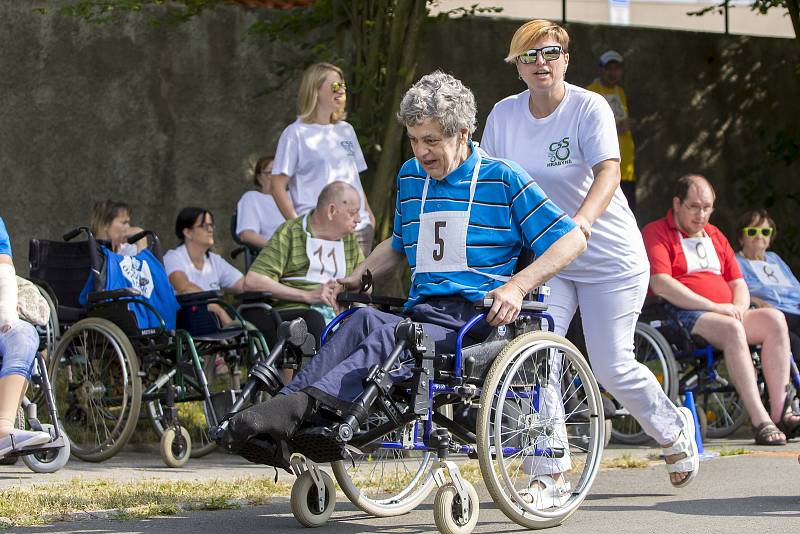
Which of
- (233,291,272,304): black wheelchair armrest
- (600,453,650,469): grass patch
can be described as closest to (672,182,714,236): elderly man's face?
(600,453,650,469): grass patch

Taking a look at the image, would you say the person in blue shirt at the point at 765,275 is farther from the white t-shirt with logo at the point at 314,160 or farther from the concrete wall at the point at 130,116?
the concrete wall at the point at 130,116

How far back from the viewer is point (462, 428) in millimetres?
5277

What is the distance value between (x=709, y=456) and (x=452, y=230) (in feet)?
9.15

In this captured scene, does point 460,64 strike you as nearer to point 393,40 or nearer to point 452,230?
point 393,40

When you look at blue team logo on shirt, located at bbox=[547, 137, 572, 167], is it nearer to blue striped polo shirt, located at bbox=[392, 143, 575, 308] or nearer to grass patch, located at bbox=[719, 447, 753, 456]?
blue striped polo shirt, located at bbox=[392, 143, 575, 308]

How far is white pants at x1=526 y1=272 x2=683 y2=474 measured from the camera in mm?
5902

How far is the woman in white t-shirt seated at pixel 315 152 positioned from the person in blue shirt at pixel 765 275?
239 centimetres

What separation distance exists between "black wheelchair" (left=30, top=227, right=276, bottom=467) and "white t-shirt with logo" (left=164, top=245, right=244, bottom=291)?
0.51 metres

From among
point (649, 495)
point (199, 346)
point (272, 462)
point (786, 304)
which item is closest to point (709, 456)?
point (649, 495)

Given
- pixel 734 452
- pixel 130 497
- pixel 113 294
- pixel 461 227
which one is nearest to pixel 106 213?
pixel 113 294

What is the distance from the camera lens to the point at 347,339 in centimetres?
510

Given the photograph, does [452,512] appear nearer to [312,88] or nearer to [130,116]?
[312,88]

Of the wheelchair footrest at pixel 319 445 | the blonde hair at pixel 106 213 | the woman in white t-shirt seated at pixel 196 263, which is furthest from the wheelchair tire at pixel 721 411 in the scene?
the wheelchair footrest at pixel 319 445

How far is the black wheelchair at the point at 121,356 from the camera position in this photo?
25.0 ft
